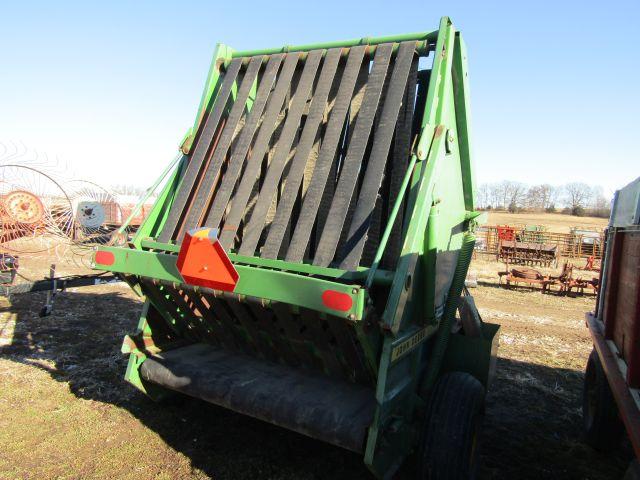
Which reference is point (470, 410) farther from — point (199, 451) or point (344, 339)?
point (199, 451)

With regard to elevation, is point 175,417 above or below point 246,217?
below

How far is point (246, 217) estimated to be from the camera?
11.9ft

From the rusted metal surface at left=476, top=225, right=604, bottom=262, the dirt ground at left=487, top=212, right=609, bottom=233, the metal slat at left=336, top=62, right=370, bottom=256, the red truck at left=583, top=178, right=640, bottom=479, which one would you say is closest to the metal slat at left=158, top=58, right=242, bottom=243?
the metal slat at left=336, top=62, right=370, bottom=256

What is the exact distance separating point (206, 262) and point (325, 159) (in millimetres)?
1107

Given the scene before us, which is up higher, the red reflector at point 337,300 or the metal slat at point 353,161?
the metal slat at point 353,161

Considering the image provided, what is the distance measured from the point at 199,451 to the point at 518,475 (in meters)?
2.51

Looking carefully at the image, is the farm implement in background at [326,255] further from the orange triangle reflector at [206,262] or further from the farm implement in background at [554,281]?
the farm implement in background at [554,281]

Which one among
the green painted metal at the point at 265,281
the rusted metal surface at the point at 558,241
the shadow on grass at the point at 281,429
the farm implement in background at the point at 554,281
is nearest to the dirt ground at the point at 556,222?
the rusted metal surface at the point at 558,241

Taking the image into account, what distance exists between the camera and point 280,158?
346 centimetres

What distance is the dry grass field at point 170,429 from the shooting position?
11.1 feet

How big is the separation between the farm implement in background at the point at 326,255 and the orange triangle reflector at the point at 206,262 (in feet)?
0.03

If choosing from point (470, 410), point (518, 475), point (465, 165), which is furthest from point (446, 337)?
point (465, 165)

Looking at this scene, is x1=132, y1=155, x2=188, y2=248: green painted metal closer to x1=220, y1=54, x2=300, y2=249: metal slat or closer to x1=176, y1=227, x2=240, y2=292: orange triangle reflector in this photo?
x1=220, y1=54, x2=300, y2=249: metal slat

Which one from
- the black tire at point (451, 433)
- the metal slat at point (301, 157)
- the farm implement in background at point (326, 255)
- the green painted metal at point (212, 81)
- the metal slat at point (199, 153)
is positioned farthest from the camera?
the green painted metal at point (212, 81)
